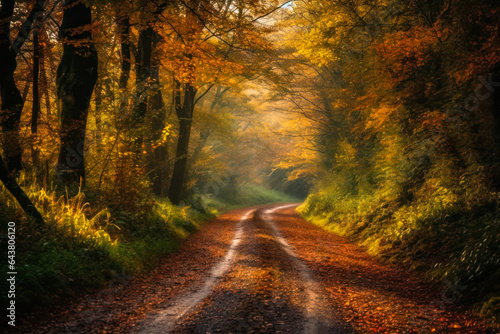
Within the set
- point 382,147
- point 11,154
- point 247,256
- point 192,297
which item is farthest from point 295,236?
point 11,154

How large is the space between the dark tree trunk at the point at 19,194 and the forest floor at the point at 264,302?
6.47 feet

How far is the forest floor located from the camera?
13.9ft

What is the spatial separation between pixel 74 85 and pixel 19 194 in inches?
138

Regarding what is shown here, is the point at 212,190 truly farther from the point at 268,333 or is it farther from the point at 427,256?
the point at 268,333

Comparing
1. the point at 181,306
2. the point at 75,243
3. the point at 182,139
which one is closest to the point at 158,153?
the point at 182,139

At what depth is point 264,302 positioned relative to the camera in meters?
5.03

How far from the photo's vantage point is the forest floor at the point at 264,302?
4238 mm

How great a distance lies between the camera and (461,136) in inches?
324

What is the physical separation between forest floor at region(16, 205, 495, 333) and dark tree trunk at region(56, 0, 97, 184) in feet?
12.1

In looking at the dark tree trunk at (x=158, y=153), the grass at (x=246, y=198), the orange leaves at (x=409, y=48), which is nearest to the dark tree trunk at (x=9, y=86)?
the dark tree trunk at (x=158, y=153)

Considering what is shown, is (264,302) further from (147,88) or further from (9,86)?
(9,86)

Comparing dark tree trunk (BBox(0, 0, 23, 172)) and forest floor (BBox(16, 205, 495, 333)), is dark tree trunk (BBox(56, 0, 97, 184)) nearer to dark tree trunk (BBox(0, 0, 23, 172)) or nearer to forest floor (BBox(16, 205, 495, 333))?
dark tree trunk (BBox(0, 0, 23, 172))

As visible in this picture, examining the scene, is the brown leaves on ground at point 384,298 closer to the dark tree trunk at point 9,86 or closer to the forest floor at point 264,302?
the forest floor at point 264,302

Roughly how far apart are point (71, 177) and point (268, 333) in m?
6.96
